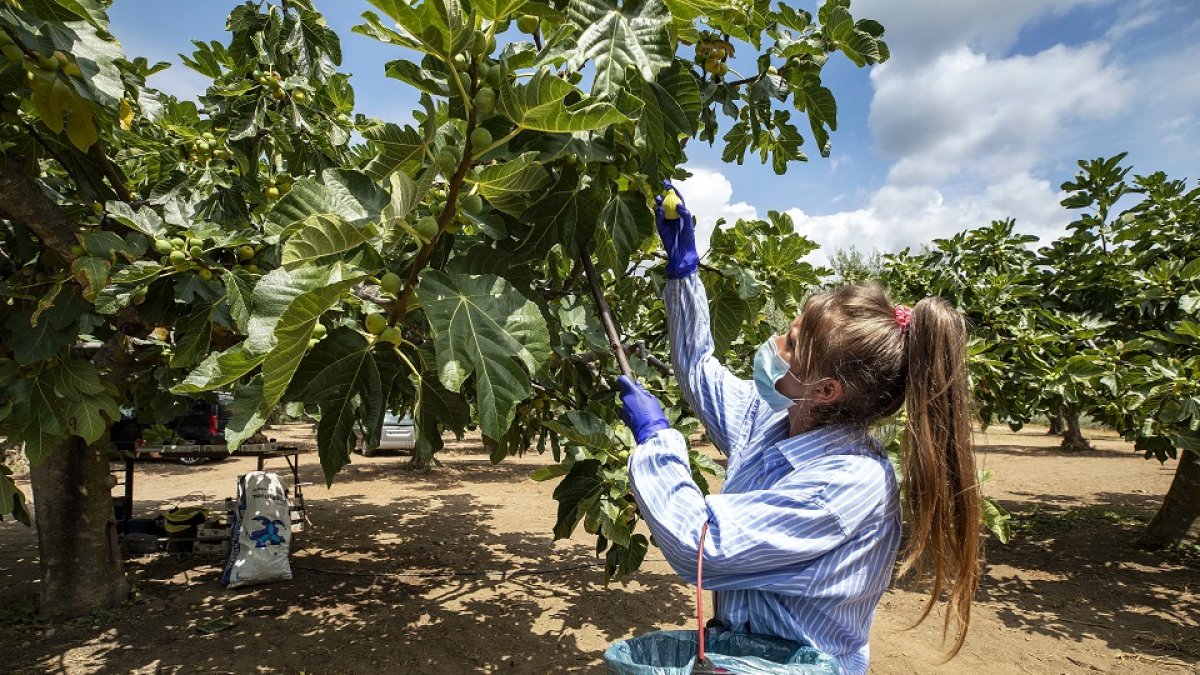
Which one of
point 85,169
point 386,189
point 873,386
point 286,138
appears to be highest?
point 286,138

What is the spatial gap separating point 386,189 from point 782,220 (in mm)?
1881

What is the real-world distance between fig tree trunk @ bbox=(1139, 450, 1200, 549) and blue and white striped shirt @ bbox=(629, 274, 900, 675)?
7.79 meters

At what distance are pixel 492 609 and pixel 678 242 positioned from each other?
427 cm

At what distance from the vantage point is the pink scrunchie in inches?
53.7

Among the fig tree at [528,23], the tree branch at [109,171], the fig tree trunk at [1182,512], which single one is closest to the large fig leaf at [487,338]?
the fig tree at [528,23]

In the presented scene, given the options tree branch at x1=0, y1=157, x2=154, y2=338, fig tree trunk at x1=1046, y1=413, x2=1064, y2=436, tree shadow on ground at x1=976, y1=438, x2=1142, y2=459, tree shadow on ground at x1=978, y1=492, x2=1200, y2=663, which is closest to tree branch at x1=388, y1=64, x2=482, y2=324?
tree branch at x1=0, y1=157, x2=154, y2=338

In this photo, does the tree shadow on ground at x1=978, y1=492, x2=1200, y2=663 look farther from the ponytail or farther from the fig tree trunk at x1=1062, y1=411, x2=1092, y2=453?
the fig tree trunk at x1=1062, y1=411, x2=1092, y2=453

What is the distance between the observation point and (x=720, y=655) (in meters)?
1.18

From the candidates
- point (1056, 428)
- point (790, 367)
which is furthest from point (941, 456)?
point (1056, 428)

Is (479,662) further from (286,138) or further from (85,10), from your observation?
(85,10)

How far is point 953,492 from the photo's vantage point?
1.28 meters

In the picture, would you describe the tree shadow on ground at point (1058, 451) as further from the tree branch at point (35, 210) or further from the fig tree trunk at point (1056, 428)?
the tree branch at point (35, 210)

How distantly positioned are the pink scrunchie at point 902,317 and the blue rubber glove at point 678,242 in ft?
2.08

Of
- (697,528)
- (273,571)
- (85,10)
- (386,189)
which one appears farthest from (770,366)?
(273,571)
